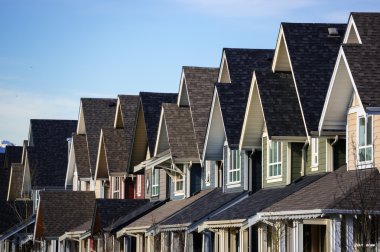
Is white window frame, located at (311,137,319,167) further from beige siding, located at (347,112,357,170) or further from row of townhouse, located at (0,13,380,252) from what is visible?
beige siding, located at (347,112,357,170)

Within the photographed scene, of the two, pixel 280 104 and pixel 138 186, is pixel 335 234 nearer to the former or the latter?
pixel 280 104

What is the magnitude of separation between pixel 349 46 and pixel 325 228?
654cm

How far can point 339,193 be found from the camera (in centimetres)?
2870

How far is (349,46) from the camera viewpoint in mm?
29719

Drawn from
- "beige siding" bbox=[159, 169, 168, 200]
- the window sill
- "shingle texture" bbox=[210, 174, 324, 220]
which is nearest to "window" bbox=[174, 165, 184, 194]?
"beige siding" bbox=[159, 169, 168, 200]

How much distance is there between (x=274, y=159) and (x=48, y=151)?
4352 cm

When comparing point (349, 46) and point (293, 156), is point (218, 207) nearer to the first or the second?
point (293, 156)

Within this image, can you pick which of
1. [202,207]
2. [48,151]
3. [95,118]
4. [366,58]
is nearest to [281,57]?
[202,207]

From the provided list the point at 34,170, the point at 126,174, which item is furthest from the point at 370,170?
the point at 34,170

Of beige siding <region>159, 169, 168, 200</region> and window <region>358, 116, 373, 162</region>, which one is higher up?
beige siding <region>159, 169, 168, 200</region>

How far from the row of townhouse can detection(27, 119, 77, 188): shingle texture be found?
12046 mm

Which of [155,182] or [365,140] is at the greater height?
[155,182]

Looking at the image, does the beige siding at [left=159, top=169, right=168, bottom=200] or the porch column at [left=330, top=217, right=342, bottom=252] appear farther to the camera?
the beige siding at [left=159, top=169, right=168, bottom=200]

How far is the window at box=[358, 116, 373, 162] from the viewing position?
3053 cm
